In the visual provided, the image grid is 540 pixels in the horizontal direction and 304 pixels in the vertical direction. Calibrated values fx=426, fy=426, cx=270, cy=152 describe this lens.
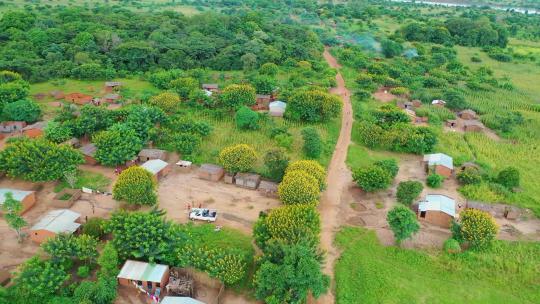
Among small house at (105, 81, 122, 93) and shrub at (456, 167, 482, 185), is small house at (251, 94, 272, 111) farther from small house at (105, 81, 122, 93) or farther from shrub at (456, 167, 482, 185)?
shrub at (456, 167, 482, 185)

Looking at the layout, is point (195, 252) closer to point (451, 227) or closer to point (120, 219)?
point (120, 219)

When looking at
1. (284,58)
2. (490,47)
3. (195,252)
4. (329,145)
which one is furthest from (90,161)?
(490,47)

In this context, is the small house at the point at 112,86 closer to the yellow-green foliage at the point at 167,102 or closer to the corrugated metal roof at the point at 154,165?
the yellow-green foliage at the point at 167,102

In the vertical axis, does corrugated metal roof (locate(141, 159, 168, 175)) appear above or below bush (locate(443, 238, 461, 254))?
below

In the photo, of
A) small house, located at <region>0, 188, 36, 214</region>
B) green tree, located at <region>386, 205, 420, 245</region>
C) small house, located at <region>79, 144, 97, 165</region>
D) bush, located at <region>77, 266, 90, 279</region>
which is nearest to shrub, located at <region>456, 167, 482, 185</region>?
green tree, located at <region>386, 205, 420, 245</region>

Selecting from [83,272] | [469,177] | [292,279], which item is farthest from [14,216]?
[469,177]
